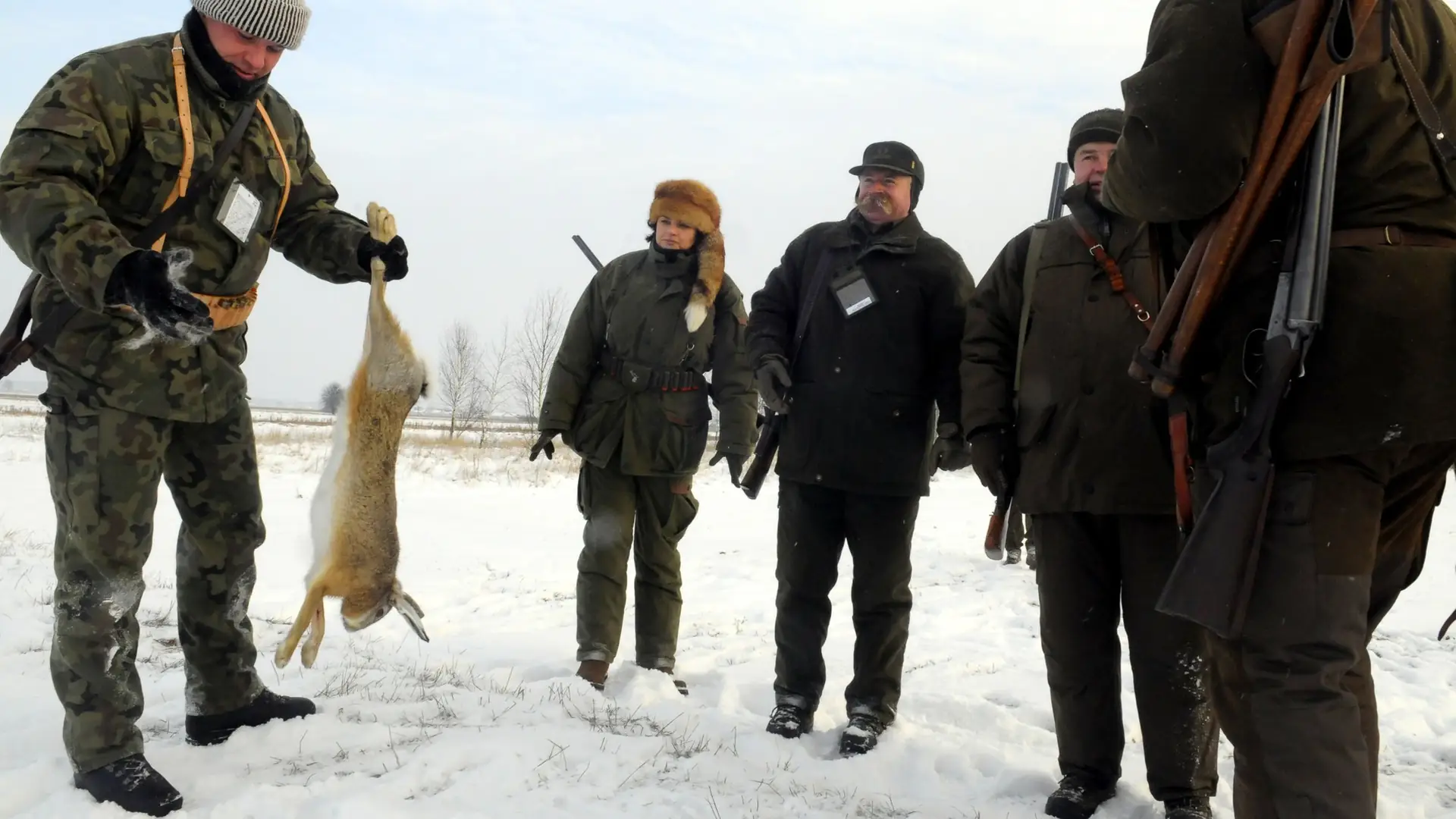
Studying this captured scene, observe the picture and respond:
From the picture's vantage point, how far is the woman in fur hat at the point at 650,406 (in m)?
4.63

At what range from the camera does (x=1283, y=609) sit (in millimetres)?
1854

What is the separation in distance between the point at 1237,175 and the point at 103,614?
301cm

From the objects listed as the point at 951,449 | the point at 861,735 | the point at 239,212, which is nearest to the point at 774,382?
the point at 951,449

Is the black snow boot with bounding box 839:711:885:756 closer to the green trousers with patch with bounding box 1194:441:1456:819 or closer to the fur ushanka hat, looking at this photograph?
the green trousers with patch with bounding box 1194:441:1456:819

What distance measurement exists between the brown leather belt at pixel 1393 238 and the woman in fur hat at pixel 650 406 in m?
3.00

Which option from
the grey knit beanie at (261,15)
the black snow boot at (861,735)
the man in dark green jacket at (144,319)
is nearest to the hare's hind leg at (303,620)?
the man in dark green jacket at (144,319)

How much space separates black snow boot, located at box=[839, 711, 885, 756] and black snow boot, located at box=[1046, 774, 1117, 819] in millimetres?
733

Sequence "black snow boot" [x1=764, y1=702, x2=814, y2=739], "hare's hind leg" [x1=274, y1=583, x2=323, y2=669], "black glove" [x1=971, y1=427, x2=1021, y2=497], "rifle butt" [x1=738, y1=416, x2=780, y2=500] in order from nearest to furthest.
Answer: "hare's hind leg" [x1=274, y1=583, x2=323, y2=669] → "black glove" [x1=971, y1=427, x2=1021, y2=497] → "black snow boot" [x1=764, y1=702, x2=814, y2=739] → "rifle butt" [x1=738, y1=416, x2=780, y2=500]

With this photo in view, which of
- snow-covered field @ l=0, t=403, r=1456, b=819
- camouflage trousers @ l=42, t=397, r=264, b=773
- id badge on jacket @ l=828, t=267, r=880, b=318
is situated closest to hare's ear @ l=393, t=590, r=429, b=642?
snow-covered field @ l=0, t=403, r=1456, b=819

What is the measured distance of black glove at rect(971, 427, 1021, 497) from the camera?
10.7ft

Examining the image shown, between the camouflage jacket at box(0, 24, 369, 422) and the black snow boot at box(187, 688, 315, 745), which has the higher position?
the camouflage jacket at box(0, 24, 369, 422)

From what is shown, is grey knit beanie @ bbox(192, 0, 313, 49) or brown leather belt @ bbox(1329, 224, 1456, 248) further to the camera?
grey knit beanie @ bbox(192, 0, 313, 49)

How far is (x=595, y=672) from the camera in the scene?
180 inches

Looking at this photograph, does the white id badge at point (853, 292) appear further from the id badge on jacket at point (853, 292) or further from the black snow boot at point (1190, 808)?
the black snow boot at point (1190, 808)
